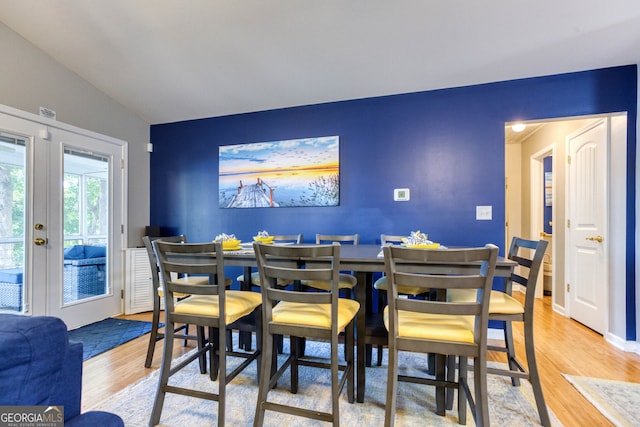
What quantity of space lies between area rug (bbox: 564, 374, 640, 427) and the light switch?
1340 mm

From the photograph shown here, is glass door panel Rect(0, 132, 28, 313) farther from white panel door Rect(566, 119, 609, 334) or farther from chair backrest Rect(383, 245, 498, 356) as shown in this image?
white panel door Rect(566, 119, 609, 334)

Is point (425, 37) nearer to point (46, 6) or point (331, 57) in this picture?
point (331, 57)

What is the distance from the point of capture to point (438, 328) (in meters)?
1.38

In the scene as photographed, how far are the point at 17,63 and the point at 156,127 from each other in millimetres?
1431

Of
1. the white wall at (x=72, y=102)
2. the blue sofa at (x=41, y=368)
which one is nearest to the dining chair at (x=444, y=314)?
the blue sofa at (x=41, y=368)

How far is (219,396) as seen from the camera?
4.98ft

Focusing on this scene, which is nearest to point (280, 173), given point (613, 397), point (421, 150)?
point (421, 150)

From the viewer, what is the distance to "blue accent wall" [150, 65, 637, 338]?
2615mm

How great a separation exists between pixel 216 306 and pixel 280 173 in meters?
2.00

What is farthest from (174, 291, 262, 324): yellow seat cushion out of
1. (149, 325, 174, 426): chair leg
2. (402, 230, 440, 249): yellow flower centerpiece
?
(402, 230, 440, 249): yellow flower centerpiece

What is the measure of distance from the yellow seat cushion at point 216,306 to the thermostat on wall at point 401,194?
5.99 ft

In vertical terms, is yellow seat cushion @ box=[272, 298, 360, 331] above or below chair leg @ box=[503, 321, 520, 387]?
above

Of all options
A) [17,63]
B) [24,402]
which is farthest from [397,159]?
[17,63]

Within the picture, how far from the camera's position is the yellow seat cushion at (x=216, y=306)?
1639 millimetres
